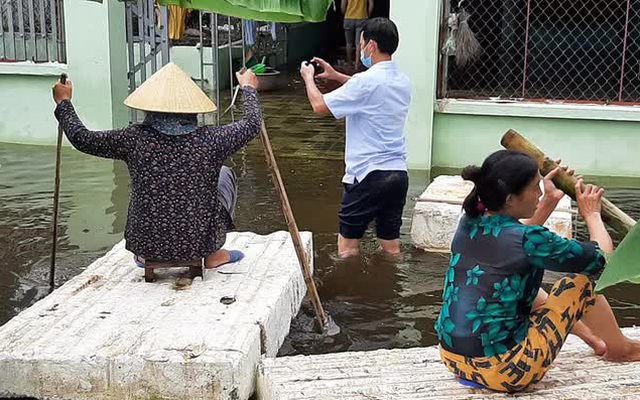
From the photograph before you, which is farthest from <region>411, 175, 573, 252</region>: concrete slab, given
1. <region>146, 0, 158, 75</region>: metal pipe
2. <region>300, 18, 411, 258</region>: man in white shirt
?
<region>146, 0, 158, 75</region>: metal pipe

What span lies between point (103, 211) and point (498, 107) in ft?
13.2

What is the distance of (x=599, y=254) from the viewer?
3.08 metres

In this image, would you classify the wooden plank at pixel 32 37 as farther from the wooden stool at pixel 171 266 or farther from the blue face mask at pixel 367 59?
the wooden stool at pixel 171 266

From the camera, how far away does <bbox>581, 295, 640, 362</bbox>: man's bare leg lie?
3.40 m

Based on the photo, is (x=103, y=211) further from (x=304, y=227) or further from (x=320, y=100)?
(x=320, y=100)

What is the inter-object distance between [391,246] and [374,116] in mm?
966

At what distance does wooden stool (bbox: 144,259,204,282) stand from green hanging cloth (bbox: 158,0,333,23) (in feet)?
4.42

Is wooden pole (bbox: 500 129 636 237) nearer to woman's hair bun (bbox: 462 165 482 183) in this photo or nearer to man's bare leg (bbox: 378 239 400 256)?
woman's hair bun (bbox: 462 165 482 183)

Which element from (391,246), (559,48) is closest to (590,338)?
(391,246)

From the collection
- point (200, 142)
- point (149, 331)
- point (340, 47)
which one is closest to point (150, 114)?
point (200, 142)

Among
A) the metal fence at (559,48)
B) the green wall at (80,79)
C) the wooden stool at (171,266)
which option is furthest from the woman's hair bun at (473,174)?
the metal fence at (559,48)

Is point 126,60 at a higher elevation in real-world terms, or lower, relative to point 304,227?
higher

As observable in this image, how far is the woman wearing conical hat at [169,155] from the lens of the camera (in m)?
4.21

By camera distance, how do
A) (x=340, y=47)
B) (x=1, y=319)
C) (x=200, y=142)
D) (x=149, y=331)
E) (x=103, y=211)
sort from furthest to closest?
(x=340, y=47) → (x=103, y=211) → (x=1, y=319) → (x=200, y=142) → (x=149, y=331)
